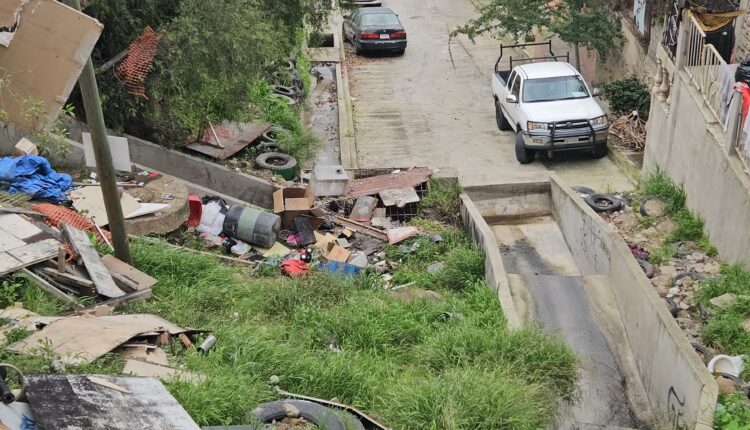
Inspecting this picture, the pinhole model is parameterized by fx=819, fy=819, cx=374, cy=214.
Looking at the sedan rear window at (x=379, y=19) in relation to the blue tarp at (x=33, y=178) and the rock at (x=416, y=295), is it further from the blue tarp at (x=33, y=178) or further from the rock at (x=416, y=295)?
the rock at (x=416, y=295)

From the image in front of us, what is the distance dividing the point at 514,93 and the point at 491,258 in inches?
356

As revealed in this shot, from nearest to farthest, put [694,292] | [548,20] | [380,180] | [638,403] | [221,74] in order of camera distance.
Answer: [638,403] → [694,292] → [221,74] → [380,180] → [548,20]

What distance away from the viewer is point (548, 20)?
2119cm

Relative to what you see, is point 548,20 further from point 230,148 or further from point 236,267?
point 236,267

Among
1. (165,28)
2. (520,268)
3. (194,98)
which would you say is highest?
(165,28)

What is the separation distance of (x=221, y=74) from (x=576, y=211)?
6.68 m

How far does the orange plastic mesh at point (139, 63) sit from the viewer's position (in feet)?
46.3

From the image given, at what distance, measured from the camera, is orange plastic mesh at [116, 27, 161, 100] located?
1411 cm

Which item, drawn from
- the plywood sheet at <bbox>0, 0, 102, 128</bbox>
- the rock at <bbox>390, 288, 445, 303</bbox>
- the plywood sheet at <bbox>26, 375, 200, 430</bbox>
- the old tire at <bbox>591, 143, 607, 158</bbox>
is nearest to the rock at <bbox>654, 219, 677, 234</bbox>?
the rock at <bbox>390, 288, 445, 303</bbox>

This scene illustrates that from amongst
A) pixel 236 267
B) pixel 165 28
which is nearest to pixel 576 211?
pixel 236 267

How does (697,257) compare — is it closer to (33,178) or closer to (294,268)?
(294,268)

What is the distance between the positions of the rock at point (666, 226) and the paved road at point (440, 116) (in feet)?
10.0

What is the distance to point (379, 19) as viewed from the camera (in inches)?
1120

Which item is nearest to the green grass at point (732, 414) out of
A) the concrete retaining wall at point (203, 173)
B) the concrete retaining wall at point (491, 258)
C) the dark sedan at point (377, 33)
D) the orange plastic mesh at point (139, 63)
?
the concrete retaining wall at point (491, 258)
